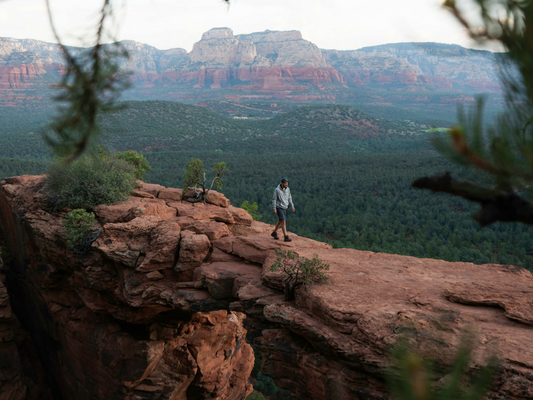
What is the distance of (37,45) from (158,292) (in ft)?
690

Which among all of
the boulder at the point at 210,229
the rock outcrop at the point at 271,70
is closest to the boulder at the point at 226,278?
the boulder at the point at 210,229

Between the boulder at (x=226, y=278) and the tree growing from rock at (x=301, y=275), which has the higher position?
the tree growing from rock at (x=301, y=275)

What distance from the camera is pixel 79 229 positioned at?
994 cm

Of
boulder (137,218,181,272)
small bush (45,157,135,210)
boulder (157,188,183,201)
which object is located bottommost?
boulder (137,218,181,272)

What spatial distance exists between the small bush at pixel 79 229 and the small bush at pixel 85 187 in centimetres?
99

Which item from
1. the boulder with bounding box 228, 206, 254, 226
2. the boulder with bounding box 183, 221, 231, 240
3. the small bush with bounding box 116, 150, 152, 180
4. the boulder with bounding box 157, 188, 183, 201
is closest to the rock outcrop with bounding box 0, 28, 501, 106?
the small bush with bounding box 116, 150, 152, 180

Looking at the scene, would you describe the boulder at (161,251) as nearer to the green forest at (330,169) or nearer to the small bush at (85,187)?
the small bush at (85,187)

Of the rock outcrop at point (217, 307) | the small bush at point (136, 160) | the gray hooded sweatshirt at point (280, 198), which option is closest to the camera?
the rock outcrop at point (217, 307)

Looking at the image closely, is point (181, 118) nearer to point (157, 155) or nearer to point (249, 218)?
point (157, 155)

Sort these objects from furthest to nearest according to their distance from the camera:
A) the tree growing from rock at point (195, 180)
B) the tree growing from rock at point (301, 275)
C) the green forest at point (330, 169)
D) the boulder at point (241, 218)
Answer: the green forest at point (330, 169), the tree growing from rock at point (195, 180), the boulder at point (241, 218), the tree growing from rock at point (301, 275)

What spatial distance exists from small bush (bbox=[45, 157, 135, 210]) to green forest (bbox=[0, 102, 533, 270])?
154 inches

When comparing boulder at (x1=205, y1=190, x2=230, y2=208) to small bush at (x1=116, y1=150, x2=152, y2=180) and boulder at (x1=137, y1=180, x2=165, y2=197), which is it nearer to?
boulder at (x1=137, y1=180, x2=165, y2=197)

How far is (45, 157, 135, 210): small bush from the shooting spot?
36.2 ft

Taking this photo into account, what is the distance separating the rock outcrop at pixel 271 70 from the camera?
12669 cm
